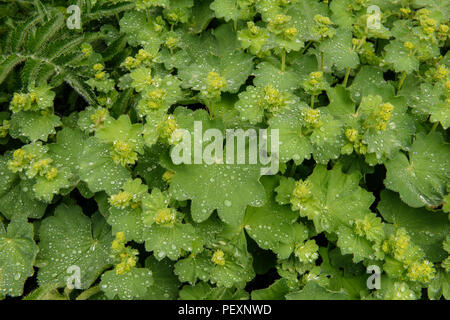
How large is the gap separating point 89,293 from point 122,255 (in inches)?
15.5

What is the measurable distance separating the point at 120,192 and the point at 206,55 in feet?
3.80

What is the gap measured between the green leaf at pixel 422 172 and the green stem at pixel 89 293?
1859 millimetres

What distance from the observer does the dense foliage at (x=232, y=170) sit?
230cm

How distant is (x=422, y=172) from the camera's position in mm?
2580

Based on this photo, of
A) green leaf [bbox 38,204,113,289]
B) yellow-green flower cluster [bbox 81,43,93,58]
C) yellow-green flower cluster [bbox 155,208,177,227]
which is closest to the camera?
yellow-green flower cluster [bbox 155,208,177,227]

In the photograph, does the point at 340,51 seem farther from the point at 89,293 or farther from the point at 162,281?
the point at 89,293

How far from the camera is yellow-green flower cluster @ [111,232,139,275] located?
7.27 feet

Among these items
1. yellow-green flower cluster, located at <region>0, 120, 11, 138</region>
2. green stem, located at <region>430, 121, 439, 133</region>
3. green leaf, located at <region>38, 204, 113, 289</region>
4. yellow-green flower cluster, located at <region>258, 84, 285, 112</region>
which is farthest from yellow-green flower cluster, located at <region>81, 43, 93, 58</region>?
green stem, located at <region>430, 121, 439, 133</region>

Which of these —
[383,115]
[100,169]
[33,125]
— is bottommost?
[100,169]

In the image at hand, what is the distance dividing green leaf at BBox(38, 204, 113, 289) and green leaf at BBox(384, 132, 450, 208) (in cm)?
180

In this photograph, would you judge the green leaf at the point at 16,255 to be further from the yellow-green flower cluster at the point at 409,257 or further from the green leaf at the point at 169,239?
the yellow-green flower cluster at the point at 409,257

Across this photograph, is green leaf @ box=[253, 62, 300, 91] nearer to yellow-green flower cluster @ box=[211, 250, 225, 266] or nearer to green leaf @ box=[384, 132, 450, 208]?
green leaf @ box=[384, 132, 450, 208]

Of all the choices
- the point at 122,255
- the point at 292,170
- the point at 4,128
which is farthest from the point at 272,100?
the point at 4,128
